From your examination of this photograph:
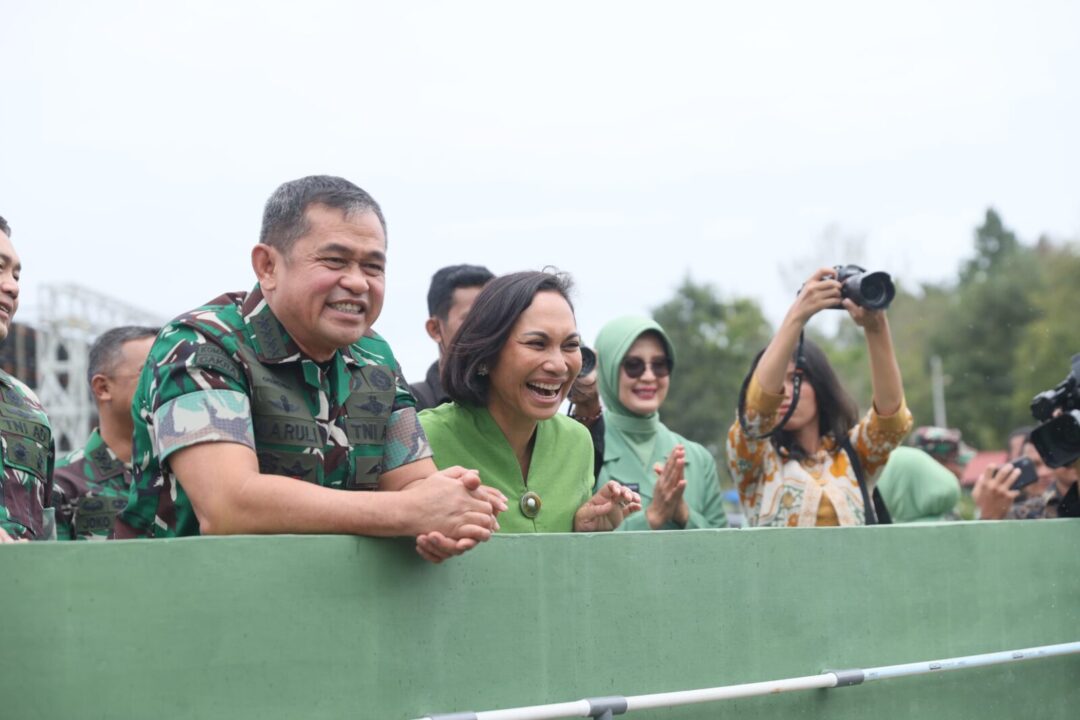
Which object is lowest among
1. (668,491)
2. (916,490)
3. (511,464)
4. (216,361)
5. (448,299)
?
(916,490)

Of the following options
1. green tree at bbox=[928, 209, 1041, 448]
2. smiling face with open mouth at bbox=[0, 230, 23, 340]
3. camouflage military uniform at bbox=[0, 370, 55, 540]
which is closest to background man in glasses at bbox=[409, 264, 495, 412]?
camouflage military uniform at bbox=[0, 370, 55, 540]

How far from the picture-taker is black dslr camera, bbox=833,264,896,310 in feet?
15.4

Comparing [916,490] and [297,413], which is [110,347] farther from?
[916,490]

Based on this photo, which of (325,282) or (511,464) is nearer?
(325,282)

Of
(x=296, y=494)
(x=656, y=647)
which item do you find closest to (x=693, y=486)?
(x=656, y=647)

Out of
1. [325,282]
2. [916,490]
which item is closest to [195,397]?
[325,282]

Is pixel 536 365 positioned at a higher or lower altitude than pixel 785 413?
higher

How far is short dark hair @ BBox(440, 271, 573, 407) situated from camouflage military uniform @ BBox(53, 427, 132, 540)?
1.52 meters

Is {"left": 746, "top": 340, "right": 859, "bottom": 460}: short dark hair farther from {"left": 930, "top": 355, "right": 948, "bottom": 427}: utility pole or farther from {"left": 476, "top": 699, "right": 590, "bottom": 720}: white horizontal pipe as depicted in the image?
{"left": 930, "top": 355, "right": 948, "bottom": 427}: utility pole

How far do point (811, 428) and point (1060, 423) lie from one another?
2.91 feet

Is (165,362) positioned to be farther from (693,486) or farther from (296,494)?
(693,486)

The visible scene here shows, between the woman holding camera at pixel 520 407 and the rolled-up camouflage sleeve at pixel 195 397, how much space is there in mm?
1060

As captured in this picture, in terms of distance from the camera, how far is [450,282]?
5.42 metres

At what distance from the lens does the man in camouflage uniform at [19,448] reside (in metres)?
3.40
